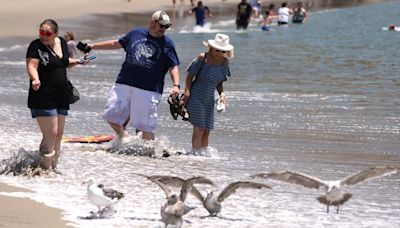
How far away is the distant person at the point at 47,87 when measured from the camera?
8523 mm

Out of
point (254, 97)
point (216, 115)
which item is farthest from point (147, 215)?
Result: point (254, 97)

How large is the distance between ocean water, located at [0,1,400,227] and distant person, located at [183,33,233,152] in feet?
0.85

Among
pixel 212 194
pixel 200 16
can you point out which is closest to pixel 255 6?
pixel 200 16

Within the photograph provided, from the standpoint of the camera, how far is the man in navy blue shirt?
987 cm

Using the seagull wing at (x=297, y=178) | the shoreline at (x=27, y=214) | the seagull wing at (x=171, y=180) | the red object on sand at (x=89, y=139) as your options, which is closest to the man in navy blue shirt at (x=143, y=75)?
the red object on sand at (x=89, y=139)

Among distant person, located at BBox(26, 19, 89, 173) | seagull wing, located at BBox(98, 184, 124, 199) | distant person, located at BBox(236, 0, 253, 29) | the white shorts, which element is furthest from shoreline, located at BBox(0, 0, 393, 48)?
seagull wing, located at BBox(98, 184, 124, 199)

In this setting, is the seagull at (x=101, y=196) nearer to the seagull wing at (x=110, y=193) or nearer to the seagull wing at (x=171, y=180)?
the seagull wing at (x=110, y=193)

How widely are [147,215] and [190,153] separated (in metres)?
2.99

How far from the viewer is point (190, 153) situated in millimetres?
10219

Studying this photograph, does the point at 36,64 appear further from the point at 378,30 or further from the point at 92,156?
the point at 378,30

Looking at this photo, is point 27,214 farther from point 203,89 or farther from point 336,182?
point 203,89

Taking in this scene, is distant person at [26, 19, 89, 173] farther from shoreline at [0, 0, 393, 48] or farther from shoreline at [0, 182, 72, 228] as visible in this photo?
shoreline at [0, 0, 393, 48]

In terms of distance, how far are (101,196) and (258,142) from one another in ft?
15.0

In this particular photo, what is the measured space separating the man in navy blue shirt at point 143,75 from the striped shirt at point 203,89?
1.01 ft
